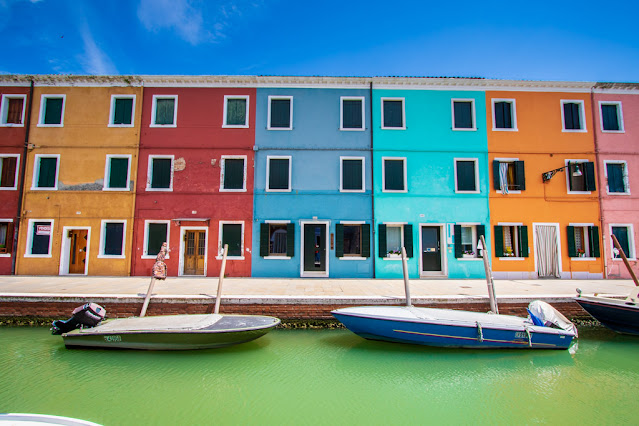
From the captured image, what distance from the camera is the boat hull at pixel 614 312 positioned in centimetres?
812

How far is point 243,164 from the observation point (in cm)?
1445

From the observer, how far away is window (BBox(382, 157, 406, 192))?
569 inches

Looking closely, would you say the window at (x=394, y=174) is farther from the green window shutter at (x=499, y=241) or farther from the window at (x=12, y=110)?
the window at (x=12, y=110)

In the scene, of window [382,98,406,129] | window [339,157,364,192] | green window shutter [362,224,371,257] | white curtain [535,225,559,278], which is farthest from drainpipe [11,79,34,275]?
white curtain [535,225,559,278]

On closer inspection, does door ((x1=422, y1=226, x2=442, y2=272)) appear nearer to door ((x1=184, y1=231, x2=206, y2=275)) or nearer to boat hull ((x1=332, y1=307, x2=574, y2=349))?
boat hull ((x1=332, y1=307, x2=574, y2=349))

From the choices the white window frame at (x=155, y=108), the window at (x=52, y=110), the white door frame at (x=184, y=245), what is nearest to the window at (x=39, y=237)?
the window at (x=52, y=110)

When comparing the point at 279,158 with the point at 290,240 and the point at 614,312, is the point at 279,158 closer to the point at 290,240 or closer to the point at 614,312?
the point at 290,240

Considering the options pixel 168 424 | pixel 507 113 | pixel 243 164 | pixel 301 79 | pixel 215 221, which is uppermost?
pixel 301 79

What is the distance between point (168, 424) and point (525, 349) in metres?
7.20

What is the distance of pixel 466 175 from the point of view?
14617 mm

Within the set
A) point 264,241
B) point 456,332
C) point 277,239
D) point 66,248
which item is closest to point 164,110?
point 66,248

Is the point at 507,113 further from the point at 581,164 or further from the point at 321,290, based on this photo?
the point at 321,290

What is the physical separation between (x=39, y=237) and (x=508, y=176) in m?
19.8

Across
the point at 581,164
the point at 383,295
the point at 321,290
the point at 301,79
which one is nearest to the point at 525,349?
the point at 383,295
